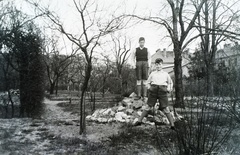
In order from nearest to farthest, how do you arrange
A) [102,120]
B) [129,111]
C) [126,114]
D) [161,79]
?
[161,79], [102,120], [126,114], [129,111]

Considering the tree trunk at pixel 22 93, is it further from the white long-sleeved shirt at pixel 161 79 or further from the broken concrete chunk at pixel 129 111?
the white long-sleeved shirt at pixel 161 79

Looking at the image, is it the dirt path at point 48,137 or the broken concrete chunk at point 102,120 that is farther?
the broken concrete chunk at point 102,120

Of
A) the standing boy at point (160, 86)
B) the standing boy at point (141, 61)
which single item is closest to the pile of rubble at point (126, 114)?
the standing boy at point (141, 61)

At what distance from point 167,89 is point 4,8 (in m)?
7.91

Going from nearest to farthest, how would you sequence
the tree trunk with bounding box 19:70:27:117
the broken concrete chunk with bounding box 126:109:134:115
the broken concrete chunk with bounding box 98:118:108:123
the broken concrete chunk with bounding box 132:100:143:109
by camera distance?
1. the broken concrete chunk with bounding box 98:118:108:123
2. the broken concrete chunk with bounding box 126:109:134:115
3. the broken concrete chunk with bounding box 132:100:143:109
4. the tree trunk with bounding box 19:70:27:117

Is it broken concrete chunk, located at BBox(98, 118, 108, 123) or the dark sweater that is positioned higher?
the dark sweater

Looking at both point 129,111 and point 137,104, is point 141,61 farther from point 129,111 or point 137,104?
point 129,111

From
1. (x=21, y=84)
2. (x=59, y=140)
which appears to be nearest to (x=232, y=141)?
(x=59, y=140)

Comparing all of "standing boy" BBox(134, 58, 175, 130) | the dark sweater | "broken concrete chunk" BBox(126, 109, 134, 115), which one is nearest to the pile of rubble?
"broken concrete chunk" BBox(126, 109, 134, 115)

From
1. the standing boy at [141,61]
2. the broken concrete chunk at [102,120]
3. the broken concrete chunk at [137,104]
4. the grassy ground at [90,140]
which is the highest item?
the standing boy at [141,61]

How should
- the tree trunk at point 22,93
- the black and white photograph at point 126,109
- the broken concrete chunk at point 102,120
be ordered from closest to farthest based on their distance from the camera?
the black and white photograph at point 126,109 → the broken concrete chunk at point 102,120 → the tree trunk at point 22,93

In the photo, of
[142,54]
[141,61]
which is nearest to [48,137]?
[141,61]

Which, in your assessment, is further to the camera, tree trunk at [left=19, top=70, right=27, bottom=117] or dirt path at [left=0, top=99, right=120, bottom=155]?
tree trunk at [left=19, top=70, right=27, bottom=117]

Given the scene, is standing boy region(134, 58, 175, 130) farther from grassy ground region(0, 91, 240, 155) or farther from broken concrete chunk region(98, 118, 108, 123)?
broken concrete chunk region(98, 118, 108, 123)
